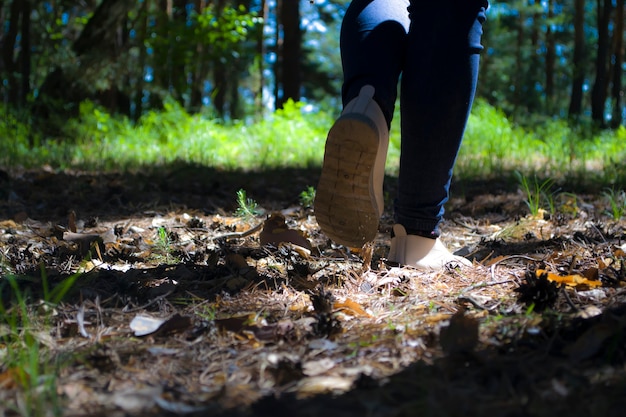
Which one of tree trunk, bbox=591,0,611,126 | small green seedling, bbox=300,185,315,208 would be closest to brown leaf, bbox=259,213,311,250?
small green seedling, bbox=300,185,315,208

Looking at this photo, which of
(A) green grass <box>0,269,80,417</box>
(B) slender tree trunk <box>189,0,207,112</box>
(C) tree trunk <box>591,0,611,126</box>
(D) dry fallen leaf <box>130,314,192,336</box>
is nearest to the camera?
(A) green grass <box>0,269,80,417</box>

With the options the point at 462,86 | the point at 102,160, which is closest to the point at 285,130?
the point at 102,160

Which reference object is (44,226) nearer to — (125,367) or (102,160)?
(125,367)

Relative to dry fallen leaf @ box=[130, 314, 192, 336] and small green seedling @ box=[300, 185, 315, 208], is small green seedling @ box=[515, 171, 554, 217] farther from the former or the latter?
dry fallen leaf @ box=[130, 314, 192, 336]

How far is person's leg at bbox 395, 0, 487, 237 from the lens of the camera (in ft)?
5.90

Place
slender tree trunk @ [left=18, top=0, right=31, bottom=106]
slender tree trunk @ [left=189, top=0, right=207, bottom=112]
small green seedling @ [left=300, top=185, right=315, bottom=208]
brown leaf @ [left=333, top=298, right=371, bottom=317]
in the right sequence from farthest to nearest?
slender tree trunk @ [left=189, top=0, right=207, bottom=112]
slender tree trunk @ [left=18, top=0, right=31, bottom=106]
small green seedling @ [left=300, top=185, right=315, bottom=208]
brown leaf @ [left=333, top=298, right=371, bottom=317]

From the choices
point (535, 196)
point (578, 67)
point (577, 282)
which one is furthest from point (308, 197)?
point (578, 67)

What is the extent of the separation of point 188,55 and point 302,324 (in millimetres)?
9043

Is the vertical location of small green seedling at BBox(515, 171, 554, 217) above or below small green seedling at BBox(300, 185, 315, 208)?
above

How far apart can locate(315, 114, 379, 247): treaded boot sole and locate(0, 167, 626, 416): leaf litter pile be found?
0.16 m

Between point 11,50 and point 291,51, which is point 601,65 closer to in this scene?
point 291,51

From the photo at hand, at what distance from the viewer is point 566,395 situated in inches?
39.8

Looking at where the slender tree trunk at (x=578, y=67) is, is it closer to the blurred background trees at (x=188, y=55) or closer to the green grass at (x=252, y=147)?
the blurred background trees at (x=188, y=55)

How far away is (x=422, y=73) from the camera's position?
1830 millimetres
